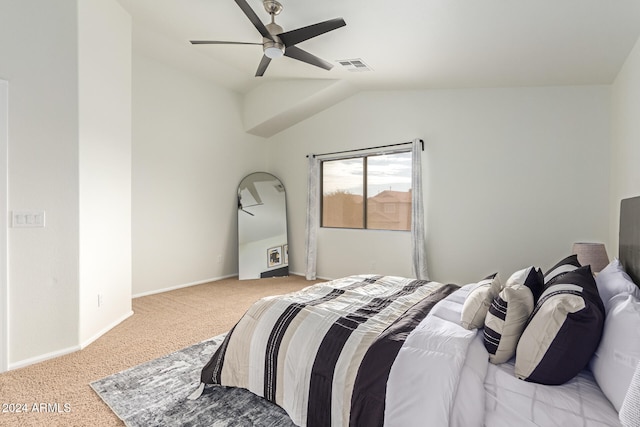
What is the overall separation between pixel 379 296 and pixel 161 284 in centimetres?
352

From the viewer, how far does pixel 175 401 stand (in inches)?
76.7

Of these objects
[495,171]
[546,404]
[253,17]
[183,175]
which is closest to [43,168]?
[253,17]

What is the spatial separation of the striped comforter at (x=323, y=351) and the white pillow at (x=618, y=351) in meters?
0.71

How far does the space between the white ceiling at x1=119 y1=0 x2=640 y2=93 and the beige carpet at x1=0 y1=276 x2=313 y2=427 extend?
2.99 metres

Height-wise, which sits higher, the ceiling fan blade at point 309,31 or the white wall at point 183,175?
the ceiling fan blade at point 309,31

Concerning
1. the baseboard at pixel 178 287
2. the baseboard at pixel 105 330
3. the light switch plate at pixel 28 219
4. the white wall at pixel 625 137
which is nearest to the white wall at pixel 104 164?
the baseboard at pixel 105 330

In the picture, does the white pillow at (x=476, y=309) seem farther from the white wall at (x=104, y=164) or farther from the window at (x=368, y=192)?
the window at (x=368, y=192)

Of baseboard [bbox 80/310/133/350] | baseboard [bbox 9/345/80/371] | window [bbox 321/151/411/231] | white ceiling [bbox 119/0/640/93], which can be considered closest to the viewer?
white ceiling [bbox 119/0/640/93]

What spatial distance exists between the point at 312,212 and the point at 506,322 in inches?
161

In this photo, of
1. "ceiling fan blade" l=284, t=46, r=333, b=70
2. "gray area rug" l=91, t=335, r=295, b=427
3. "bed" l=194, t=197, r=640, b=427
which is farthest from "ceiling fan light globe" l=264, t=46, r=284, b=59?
"gray area rug" l=91, t=335, r=295, b=427

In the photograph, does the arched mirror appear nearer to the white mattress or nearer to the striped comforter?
the striped comforter

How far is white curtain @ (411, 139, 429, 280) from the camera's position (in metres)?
4.27

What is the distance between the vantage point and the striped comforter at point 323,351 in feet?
4.73

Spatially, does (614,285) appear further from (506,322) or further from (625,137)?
(625,137)
